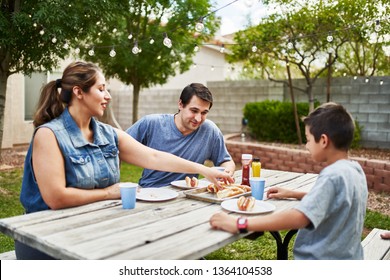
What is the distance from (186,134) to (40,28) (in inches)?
131

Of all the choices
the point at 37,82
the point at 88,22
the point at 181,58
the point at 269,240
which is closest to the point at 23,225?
the point at 269,240


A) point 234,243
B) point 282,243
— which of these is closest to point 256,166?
point 282,243

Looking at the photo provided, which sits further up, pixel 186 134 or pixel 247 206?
pixel 186 134

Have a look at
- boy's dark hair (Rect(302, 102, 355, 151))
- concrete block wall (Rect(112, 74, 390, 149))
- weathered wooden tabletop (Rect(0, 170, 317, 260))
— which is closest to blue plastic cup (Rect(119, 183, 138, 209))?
weathered wooden tabletop (Rect(0, 170, 317, 260))

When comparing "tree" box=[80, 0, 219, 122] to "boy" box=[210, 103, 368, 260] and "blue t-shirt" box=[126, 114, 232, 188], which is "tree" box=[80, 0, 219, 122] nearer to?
"blue t-shirt" box=[126, 114, 232, 188]

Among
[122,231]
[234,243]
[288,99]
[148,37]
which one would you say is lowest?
[234,243]

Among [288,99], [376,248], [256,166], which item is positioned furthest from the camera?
[288,99]

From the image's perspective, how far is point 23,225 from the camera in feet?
5.77

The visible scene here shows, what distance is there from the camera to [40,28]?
555cm

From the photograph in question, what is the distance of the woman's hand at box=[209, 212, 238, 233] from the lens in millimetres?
1745

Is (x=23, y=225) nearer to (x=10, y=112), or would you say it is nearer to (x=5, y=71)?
(x=5, y=71)

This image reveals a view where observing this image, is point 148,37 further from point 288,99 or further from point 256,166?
point 256,166

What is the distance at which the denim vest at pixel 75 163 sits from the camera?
83.1 inches

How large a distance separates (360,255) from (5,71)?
5.50 meters
